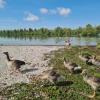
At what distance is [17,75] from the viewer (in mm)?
20938

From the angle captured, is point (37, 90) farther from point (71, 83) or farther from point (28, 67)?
point (28, 67)

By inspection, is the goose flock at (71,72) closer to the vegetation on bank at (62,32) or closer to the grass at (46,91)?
the grass at (46,91)

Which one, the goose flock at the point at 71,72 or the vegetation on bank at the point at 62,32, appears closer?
the goose flock at the point at 71,72

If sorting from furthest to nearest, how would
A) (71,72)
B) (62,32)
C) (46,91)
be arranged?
(62,32)
(71,72)
(46,91)

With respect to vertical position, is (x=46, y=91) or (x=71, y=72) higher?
(x=71, y=72)

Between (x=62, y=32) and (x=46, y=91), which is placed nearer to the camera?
(x=46, y=91)

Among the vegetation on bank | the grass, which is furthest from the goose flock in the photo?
the vegetation on bank

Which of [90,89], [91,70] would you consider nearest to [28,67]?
[91,70]

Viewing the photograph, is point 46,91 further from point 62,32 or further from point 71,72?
point 62,32

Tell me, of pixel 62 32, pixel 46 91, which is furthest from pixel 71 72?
pixel 62 32

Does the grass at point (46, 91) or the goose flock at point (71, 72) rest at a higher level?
the goose flock at point (71, 72)

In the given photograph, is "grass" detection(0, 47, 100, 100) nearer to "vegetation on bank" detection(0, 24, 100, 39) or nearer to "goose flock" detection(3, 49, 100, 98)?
"goose flock" detection(3, 49, 100, 98)

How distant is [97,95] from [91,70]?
274 inches

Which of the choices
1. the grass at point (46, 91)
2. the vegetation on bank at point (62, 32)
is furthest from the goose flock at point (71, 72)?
the vegetation on bank at point (62, 32)
